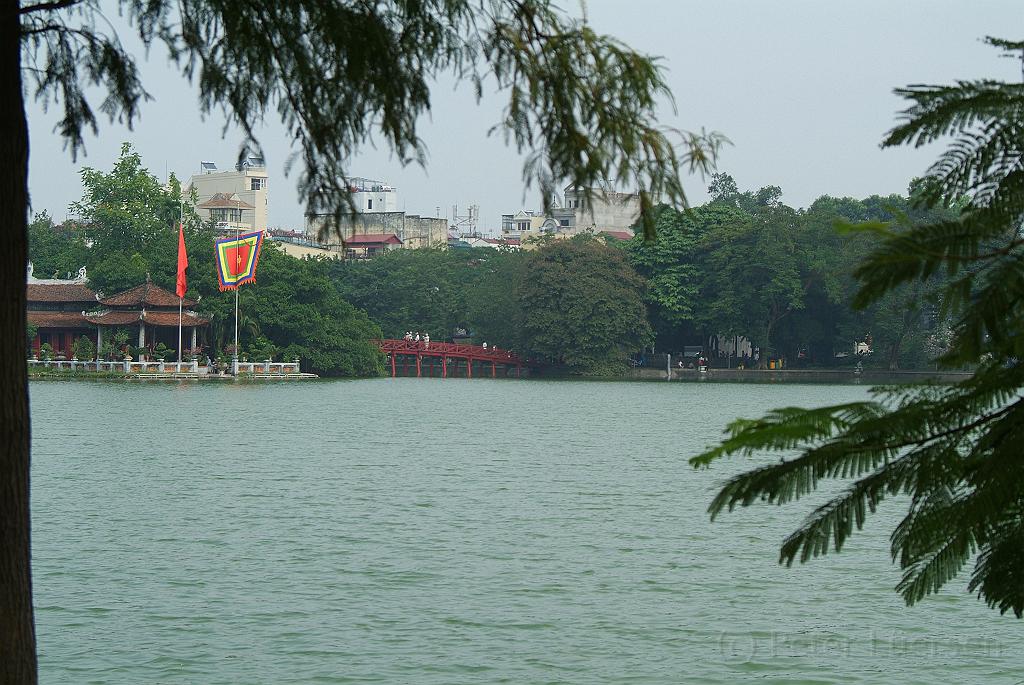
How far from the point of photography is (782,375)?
56.9 meters

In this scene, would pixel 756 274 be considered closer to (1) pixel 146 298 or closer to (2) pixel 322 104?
(1) pixel 146 298

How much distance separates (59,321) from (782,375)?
1155 inches

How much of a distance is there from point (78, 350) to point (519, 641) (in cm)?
4353

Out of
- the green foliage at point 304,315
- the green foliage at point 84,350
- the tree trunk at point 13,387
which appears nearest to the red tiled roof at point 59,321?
the green foliage at point 84,350

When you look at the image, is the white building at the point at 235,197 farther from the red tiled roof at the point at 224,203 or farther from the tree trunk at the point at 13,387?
the tree trunk at the point at 13,387

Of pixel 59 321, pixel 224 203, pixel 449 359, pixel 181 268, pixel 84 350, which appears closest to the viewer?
pixel 181 268

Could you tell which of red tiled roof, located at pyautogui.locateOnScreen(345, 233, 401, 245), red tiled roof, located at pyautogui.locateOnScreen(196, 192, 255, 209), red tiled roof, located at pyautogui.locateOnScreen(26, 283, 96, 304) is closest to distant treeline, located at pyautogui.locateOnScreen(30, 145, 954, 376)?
red tiled roof, located at pyautogui.locateOnScreen(26, 283, 96, 304)

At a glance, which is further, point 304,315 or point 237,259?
point 304,315

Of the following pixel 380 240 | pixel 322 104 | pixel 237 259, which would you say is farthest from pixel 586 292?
pixel 322 104

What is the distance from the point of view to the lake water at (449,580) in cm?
873

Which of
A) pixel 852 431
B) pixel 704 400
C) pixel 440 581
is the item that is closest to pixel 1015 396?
pixel 852 431

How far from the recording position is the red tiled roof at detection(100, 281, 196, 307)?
50.3m

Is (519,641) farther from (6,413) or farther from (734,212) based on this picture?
(734,212)

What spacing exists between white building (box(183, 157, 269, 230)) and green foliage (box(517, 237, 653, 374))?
32714 millimetres
